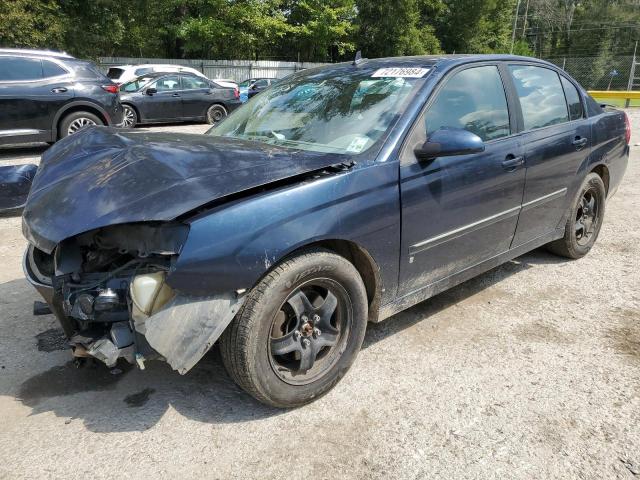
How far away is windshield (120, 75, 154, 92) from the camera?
13.4m

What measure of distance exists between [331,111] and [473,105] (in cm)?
95

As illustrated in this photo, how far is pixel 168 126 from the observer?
14.6 m

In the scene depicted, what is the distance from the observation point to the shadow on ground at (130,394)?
2650 millimetres

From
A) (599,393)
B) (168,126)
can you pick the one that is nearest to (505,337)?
(599,393)

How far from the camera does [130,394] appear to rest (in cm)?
283

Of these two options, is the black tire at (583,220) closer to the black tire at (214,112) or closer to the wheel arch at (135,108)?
the wheel arch at (135,108)

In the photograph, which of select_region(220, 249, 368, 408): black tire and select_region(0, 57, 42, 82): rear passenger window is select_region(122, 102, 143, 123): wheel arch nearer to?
select_region(0, 57, 42, 82): rear passenger window

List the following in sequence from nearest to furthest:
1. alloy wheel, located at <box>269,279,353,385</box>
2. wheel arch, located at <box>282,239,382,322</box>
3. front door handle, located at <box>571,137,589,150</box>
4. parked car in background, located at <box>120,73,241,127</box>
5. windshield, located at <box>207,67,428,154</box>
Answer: alloy wheel, located at <box>269,279,353,385</box> → wheel arch, located at <box>282,239,382,322</box> → windshield, located at <box>207,67,428,154</box> → front door handle, located at <box>571,137,589,150</box> → parked car in background, located at <box>120,73,241,127</box>

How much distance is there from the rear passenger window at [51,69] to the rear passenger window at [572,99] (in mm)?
8202

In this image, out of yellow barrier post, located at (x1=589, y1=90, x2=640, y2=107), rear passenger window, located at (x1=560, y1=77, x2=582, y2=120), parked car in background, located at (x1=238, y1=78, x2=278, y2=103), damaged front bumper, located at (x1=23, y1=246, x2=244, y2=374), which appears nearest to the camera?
damaged front bumper, located at (x1=23, y1=246, x2=244, y2=374)

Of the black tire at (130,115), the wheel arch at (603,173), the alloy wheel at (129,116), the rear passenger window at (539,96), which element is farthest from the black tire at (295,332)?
the alloy wheel at (129,116)

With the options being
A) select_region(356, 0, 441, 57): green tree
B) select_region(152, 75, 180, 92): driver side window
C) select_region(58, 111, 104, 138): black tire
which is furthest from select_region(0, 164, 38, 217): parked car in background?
select_region(356, 0, 441, 57): green tree

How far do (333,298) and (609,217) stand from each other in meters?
4.79

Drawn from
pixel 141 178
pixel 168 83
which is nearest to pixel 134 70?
pixel 168 83
